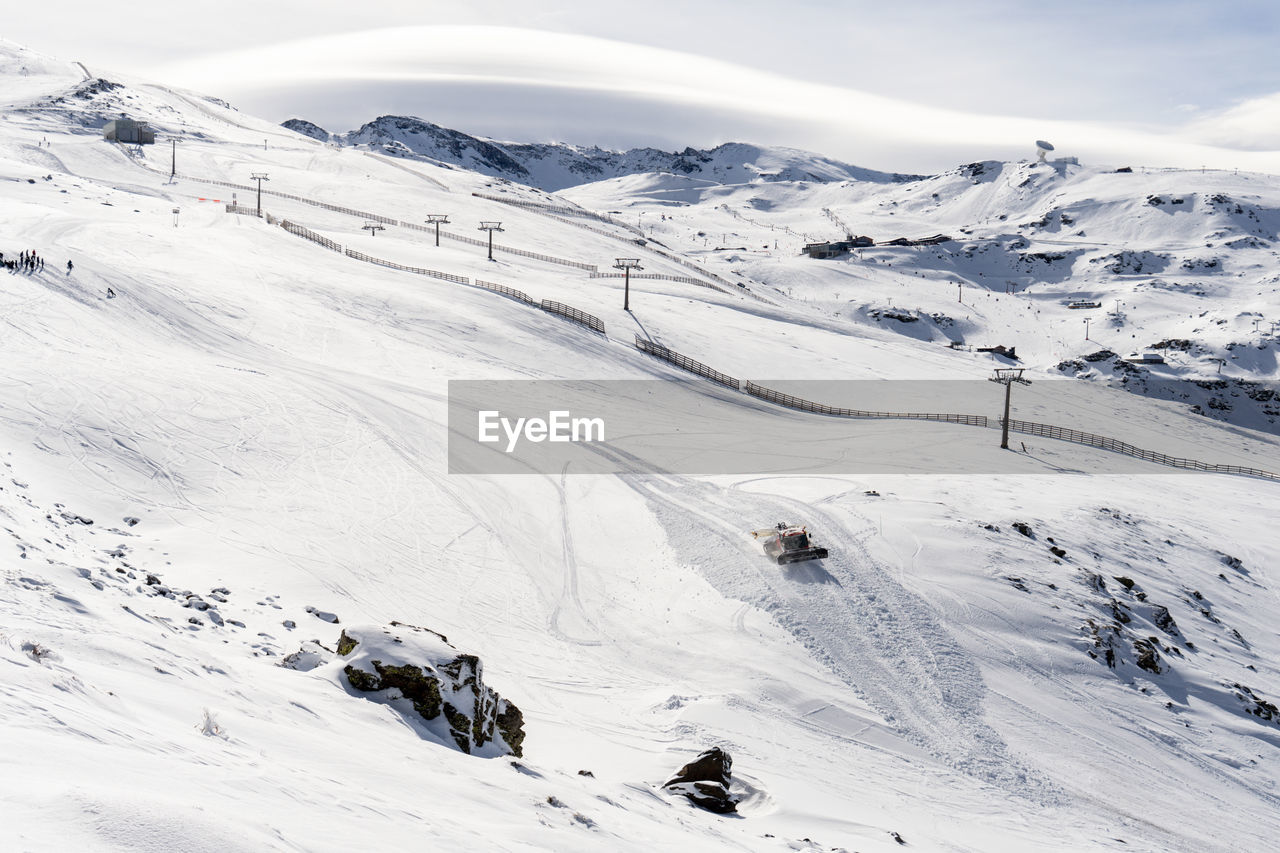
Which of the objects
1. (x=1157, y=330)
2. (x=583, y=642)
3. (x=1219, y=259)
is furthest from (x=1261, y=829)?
(x=1219, y=259)

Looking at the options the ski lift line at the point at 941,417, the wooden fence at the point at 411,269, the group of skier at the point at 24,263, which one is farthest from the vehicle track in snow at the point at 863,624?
the wooden fence at the point at 411,269

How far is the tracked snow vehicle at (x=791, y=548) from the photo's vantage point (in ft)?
94.3

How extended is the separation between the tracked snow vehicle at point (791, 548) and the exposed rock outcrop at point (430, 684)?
14.8 metres

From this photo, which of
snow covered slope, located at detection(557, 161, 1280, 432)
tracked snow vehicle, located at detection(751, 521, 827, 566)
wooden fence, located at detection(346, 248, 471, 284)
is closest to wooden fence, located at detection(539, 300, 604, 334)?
wooden fence, located at detection(346, 248, 471, 284)

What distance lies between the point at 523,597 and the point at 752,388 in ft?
109

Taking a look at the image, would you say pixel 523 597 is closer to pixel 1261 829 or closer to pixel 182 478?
pixel 182 478

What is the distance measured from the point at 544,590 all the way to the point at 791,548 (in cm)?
836

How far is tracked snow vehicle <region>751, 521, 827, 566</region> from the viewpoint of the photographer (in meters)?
28.8

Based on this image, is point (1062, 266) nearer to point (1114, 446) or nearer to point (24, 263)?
point (1114, 446)

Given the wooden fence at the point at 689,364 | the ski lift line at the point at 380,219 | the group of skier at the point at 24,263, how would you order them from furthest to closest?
the ski lift line at the point at 380,219 < the wooden fence at the point at 689,364 < the group of skier at the point at 24,263

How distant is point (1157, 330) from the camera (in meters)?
103

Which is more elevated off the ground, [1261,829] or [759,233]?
[759,233]

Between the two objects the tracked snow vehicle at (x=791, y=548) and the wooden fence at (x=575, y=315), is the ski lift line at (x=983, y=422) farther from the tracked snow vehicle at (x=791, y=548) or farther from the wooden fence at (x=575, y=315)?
the tracked snow vehicle at (x=791, y=548)

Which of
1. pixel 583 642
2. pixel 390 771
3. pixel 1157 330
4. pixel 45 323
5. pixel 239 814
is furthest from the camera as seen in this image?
pixel 1157 330
